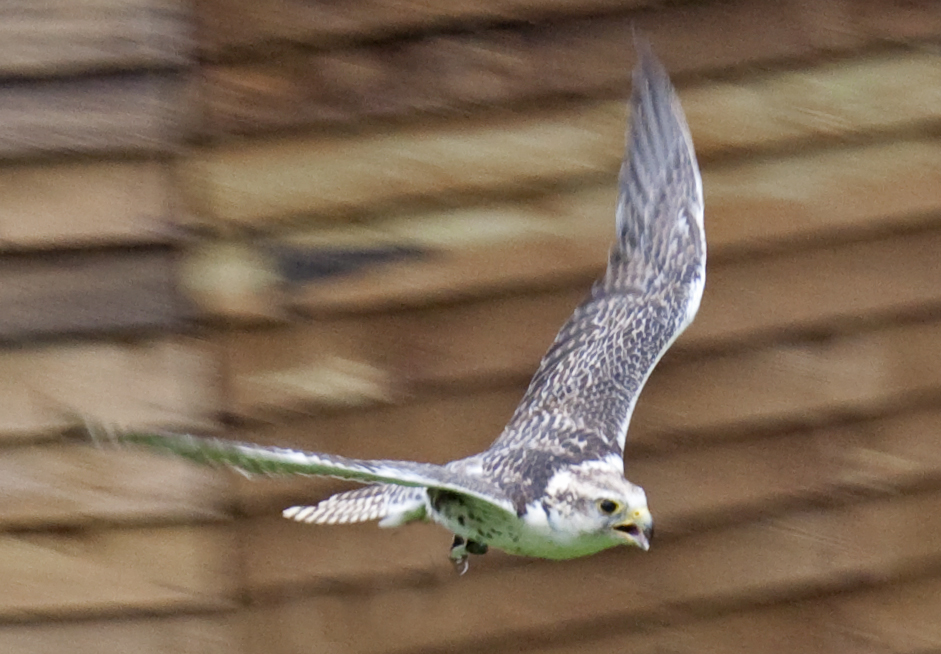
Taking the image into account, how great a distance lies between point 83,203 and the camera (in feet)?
9.27

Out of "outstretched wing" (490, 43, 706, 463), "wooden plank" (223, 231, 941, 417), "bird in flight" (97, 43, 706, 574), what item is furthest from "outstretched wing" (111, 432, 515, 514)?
"wooden plank" (223, 231, 941, 417)

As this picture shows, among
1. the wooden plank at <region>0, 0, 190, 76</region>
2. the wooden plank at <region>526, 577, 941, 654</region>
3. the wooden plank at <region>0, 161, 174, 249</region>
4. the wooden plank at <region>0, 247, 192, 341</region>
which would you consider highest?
the wooden plank at <region>0, 0, 190, 76</region>

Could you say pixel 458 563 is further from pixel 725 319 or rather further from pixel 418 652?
pixel 725 319

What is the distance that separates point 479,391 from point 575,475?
629 millimetres

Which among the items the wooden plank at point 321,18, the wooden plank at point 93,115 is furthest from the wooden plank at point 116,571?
the wooden plank at point 321,18

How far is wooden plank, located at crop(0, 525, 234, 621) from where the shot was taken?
3006 millimetres

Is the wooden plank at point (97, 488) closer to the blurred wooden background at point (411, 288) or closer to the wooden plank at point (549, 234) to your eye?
the blurred wooden background at point (411, 288)

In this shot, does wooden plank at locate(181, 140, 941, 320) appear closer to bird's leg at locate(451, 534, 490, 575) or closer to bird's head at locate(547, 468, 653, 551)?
bird's leg at locate(451, 534, 490, 575)

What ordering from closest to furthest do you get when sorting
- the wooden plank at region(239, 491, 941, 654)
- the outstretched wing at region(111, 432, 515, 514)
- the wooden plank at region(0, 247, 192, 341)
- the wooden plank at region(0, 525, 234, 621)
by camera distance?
the outstretched wing at region(111, 432, 515, 514), the wooden plank at region(0, 247, 192, 341), the wooden plank at region(0, 525, 234, 621), the wooden plank at region(239, 491, 941, 654)

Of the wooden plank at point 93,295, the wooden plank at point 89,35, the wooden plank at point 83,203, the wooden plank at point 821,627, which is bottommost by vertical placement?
the wooden plank at point 821,627

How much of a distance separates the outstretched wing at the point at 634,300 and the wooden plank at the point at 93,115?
108cm

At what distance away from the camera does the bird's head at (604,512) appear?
2416 mm

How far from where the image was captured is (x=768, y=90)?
300 cm

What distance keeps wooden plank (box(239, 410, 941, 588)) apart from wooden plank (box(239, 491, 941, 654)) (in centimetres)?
6
